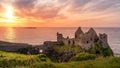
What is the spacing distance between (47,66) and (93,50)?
4324 cm

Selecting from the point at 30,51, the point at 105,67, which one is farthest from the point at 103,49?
the point at 105,67

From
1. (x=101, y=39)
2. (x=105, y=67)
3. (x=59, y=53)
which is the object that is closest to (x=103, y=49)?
(x=101, y=39)

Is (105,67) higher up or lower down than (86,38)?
lower down

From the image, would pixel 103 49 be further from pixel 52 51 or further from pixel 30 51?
pixel 30 51

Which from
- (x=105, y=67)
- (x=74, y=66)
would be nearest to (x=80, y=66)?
(x=74, y=66)

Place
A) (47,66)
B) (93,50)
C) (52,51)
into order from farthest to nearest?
(52,51) → (93,50) → (47,66)

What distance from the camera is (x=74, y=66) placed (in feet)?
73.6

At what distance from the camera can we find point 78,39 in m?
67.6

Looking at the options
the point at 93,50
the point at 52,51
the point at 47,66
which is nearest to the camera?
the point at 47,66

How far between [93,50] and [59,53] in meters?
8.91

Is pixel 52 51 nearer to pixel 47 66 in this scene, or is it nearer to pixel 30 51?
pixel 30 51

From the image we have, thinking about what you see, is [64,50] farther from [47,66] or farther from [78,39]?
[47,66]

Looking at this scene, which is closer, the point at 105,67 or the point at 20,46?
the point at 105,67

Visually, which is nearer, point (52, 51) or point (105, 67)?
point (105, 67)
